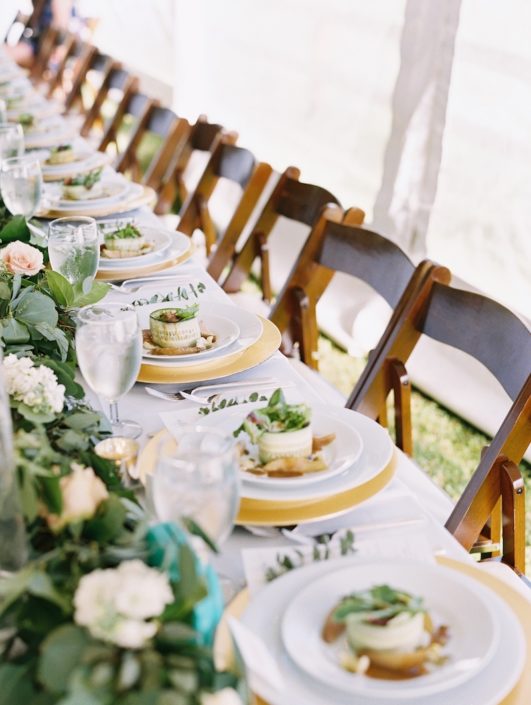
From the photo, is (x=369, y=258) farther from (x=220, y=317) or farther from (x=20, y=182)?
(x=20, y=182)

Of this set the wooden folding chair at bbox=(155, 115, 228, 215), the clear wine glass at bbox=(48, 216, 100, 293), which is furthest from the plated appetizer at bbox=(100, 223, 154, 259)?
the wooden folding chair at bbox=(155, 115, 228, 215)

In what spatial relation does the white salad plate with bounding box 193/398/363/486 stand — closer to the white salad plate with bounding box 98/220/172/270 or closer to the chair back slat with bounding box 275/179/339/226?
the white salad plate with bounding box 98/220/172/270

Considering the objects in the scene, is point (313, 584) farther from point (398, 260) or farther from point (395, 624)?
point (398, 260)

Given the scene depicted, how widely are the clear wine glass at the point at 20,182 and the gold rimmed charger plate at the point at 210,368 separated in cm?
65

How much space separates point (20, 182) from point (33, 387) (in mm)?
916

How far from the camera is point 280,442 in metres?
Answer: 1.18

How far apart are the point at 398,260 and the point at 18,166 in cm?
82

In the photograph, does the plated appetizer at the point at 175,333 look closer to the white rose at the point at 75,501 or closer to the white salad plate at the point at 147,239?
the white salad plate at the point at 147,239

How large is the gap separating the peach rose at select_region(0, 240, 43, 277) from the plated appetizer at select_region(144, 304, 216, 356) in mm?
207

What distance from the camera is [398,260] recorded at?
79.5 inches

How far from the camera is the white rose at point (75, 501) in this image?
2.85 feet

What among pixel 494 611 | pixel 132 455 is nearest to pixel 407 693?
pixel 494 611

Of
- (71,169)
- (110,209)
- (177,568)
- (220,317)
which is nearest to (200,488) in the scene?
(177,568)

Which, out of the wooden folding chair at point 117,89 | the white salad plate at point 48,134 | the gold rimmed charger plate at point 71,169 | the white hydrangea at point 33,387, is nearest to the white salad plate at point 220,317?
the white hydrangea at point 33,387
